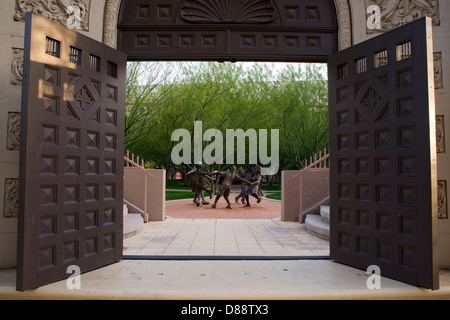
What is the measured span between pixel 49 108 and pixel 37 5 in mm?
1954

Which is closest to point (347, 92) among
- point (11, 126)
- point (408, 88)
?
point (408, 88)

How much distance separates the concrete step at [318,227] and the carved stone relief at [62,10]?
583cm

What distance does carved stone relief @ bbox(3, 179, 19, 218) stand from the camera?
14.5ft

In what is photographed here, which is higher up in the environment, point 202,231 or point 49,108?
point 49,108

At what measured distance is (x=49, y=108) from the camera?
3.72m

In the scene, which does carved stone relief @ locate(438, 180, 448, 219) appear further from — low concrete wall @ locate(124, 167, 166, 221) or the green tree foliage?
the green tree foliage

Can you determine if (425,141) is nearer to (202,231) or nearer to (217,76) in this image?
(202,231)

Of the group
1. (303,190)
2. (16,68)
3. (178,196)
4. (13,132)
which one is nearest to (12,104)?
(13,132)

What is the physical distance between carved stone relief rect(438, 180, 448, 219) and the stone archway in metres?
2.46

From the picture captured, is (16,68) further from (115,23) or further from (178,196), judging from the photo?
(178,196)

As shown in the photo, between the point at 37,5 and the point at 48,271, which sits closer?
the point at 48,271

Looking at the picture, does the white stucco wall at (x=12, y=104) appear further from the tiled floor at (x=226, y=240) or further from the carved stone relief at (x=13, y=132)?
the tiled floor at (x=226, y=240)

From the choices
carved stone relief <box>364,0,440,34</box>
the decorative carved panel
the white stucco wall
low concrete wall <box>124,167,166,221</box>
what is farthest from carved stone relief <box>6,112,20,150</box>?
the decorative carved panel
